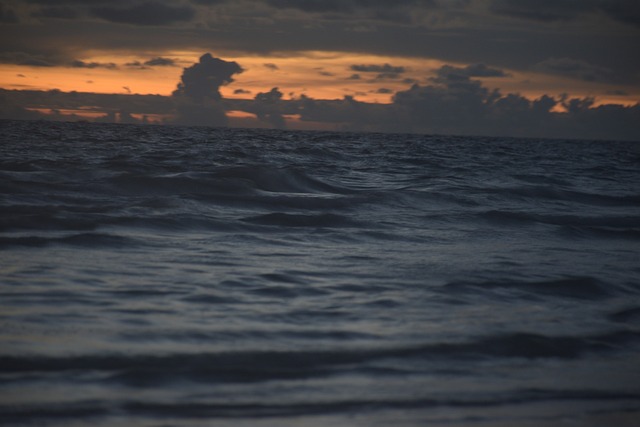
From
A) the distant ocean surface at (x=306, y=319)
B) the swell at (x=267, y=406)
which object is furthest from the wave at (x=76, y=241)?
the swell at (x=267, y=406)

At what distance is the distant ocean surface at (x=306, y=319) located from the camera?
3.48 m

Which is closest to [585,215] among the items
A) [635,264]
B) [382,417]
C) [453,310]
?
[635,264]

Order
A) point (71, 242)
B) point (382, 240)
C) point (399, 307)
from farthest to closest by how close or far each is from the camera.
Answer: point (382, 240) < point (71, 242) < point (399, 307)

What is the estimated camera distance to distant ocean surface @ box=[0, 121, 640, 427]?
11.4ft

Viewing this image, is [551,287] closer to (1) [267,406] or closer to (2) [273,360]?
(2) [273,360]

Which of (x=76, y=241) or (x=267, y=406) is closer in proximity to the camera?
(x=267, y=406)

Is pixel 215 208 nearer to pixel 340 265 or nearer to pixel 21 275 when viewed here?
pixel 340 265

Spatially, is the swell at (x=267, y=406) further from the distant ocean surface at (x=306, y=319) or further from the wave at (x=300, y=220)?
the wave at (x=300, y=220)

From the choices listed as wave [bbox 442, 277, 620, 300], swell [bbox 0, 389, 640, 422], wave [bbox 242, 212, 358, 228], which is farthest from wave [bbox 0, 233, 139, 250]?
swell [bbox 0, 389, 640, 422]

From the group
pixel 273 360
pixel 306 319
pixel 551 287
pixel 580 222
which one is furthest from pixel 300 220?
pixel 273 360

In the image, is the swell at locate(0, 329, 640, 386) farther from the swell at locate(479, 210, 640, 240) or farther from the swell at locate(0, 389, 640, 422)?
the swell at locate(479, 210, 640, 240)

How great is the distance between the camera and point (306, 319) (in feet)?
16.4

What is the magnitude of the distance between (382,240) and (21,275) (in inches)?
186

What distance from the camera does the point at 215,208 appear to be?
12.0m
